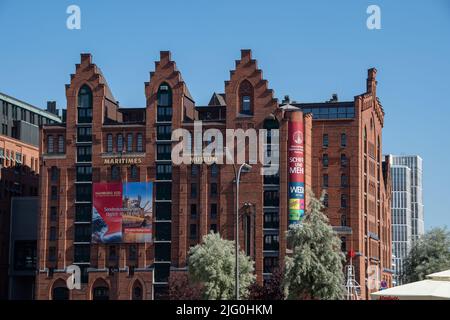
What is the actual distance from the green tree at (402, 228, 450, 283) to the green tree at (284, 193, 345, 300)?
50.7m

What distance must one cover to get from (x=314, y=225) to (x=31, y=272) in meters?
81.7

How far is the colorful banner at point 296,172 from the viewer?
418 ft

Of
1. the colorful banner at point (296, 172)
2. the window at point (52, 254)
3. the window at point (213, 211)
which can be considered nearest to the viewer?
the colorful banner at point (296, 172)

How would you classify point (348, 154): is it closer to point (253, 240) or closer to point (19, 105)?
point (253, 240)

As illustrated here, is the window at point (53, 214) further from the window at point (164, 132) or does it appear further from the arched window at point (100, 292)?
the window at point (164, 132)

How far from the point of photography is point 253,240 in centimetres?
12875

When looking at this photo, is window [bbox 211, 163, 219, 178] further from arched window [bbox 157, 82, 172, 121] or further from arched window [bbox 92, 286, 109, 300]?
arched window [bbox 92, 286, 109, 300]

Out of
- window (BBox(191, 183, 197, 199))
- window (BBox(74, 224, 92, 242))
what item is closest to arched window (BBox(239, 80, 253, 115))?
window (BBox(191, 183, 197, 199))

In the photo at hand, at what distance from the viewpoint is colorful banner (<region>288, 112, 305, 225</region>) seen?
127m

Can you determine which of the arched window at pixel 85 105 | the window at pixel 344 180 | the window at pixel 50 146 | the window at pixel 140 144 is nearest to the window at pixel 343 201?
the window at pixel 344 180

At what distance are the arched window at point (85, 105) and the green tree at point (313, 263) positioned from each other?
71.2 meters

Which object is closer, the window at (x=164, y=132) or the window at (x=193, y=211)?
the window at (x=193, y=211)

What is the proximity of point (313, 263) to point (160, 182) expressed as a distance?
223 feet
